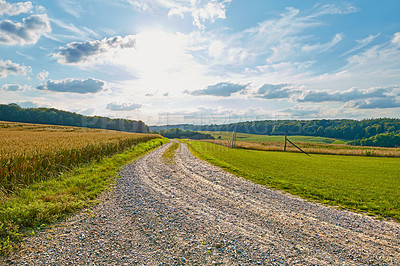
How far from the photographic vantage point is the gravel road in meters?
4.93

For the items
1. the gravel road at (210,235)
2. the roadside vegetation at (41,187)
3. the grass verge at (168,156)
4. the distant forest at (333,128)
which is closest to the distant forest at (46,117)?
the distant forest at (333,128)

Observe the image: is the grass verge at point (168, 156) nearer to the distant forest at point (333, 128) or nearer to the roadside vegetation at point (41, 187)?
the roadside vegetation at point (41, 187)

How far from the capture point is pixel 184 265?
15.4 ft

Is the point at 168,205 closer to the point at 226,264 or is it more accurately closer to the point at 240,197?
the point at 240,197

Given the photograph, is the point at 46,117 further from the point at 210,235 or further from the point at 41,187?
the point at 210,235

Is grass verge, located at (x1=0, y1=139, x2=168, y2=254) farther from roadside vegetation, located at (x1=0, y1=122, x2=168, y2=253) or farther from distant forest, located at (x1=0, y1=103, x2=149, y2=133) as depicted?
distant forest, located at (x1=0, y1=103, x2=149, y2=133)

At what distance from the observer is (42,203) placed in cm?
732

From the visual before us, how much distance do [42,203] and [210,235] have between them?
589 centimetres

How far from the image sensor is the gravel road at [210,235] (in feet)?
16.2

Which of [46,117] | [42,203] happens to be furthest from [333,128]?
[46,117]

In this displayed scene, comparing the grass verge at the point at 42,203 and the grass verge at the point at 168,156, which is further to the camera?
the grass verge at the point at 168,156

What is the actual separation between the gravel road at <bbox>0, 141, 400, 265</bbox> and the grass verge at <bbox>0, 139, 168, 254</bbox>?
48 cm

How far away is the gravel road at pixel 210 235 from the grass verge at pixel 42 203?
1.56ft

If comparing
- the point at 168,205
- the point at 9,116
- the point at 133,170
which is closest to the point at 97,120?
the point at 9,116
